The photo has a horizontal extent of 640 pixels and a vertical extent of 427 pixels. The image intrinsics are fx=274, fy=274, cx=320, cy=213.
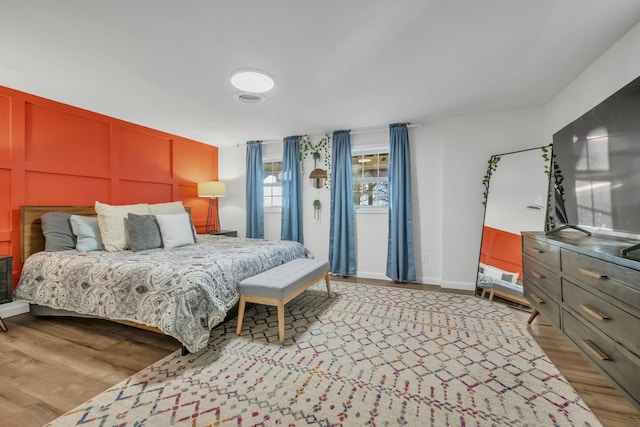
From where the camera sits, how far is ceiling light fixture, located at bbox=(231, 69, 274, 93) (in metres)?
2.44

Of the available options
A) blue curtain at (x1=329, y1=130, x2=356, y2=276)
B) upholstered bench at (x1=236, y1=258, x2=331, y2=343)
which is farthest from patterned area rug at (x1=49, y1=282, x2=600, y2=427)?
blue curtain at (x1=329, y1=130, x2=356, y2=276)

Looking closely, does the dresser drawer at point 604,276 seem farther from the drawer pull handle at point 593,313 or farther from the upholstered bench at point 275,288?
the upholstered bench at point 275,288

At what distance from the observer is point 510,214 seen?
3.23 meters

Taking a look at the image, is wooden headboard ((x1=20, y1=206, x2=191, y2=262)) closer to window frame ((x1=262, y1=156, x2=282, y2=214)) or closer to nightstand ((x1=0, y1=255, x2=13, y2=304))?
nightstand ((x1=0, y1=255, x2=13, y2=304))

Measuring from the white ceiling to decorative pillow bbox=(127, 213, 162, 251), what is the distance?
1348mm

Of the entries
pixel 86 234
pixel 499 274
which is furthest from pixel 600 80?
pixel 86 234

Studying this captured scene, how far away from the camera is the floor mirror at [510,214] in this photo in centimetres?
302

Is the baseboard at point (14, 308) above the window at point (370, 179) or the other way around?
the other way around

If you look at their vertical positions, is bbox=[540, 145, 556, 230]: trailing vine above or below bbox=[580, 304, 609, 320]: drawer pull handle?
above

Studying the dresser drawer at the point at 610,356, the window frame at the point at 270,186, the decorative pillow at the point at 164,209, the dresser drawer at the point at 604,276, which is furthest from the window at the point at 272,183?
the dresser drawer at the point at 610,356

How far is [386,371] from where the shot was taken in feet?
6.01

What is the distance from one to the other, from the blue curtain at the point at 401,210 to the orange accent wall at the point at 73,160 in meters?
3.49

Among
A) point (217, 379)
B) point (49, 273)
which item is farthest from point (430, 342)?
point (49, 273)

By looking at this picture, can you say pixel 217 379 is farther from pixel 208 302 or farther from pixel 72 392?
pixel 72 392
